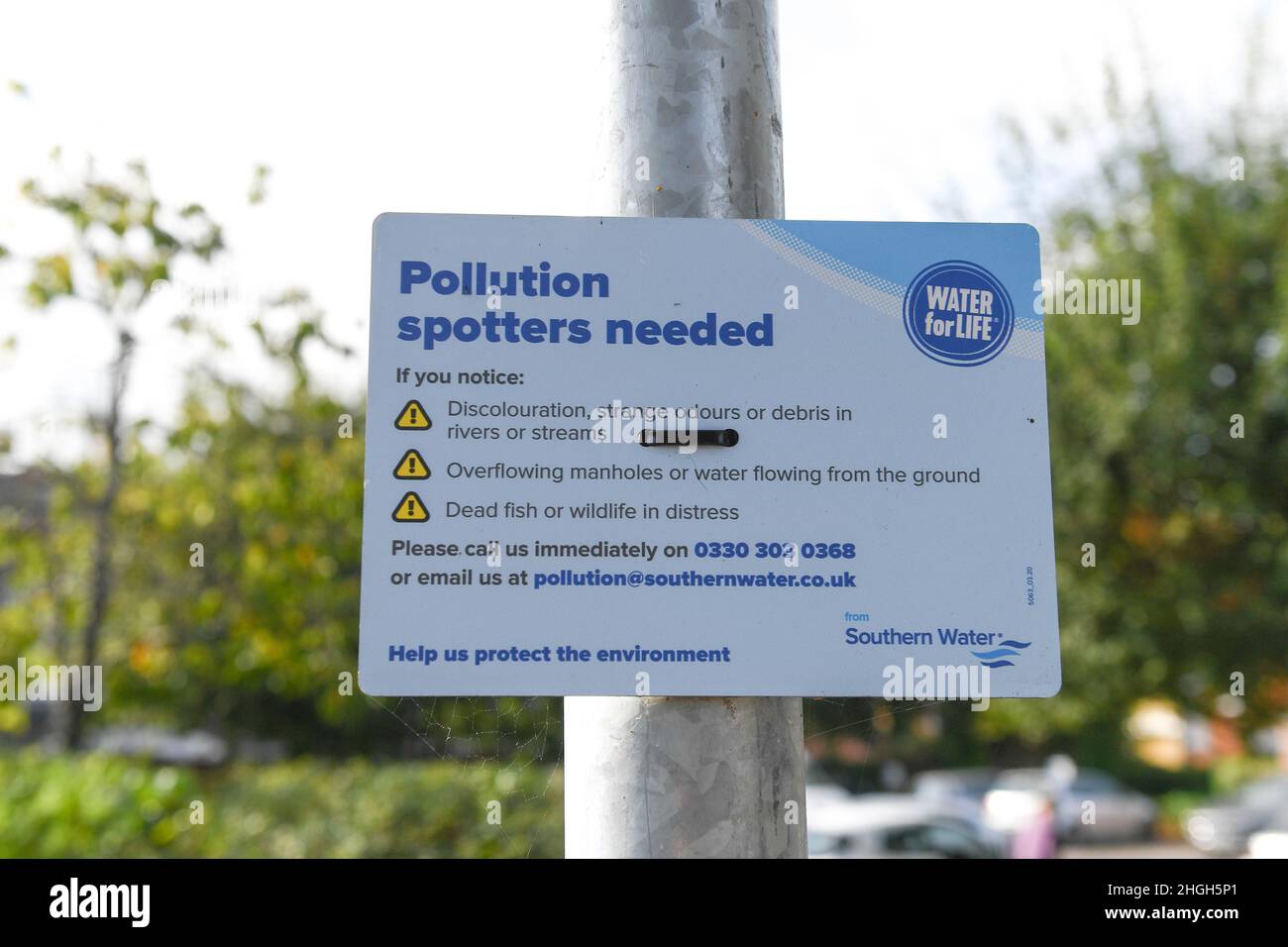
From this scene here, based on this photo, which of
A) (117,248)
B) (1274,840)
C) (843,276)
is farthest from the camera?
(1274,840)

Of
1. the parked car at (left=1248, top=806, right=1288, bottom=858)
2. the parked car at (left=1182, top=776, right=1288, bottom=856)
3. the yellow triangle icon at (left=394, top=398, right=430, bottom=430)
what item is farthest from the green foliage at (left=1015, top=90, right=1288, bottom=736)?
the yellow triangle icon at (left=394, top=398, right=430, bottom=430)

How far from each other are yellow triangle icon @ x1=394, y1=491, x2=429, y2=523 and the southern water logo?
32.9 inches

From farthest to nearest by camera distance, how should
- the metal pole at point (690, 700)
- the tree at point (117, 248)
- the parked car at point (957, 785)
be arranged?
the parked car at point (957, 785) < the tree at point (117, 248) < the metal pole at point (690, 700)

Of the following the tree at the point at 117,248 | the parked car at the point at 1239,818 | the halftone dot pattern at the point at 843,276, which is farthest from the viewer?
the parked car at the point at 1239,818

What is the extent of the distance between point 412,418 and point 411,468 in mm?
76

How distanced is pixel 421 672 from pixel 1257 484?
47.7 ft

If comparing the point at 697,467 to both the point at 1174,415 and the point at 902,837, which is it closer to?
the point at 902,837

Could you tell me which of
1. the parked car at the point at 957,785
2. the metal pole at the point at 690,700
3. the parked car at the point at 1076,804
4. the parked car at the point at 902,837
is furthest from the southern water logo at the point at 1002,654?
the parked car at the point at 957,785

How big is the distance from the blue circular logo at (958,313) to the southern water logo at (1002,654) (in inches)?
17.1

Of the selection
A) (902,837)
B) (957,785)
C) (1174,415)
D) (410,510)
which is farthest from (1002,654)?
(957,785)

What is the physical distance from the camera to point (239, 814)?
A: 344 inches

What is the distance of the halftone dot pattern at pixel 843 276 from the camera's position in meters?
1.74

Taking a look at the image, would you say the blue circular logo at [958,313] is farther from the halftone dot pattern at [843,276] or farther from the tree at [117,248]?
the tree at [117,248]

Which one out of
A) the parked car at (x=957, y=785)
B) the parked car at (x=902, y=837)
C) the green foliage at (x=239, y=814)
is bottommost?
the parked car at (x=957, y=785)
